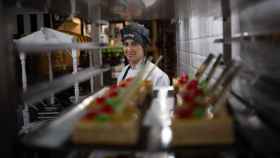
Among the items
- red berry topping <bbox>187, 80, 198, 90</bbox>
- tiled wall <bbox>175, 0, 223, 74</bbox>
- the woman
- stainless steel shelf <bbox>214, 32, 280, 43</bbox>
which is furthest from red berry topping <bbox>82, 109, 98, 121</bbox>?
the woman

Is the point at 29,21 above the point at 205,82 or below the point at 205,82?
above

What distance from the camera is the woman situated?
2.87 m

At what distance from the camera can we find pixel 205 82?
1.46m

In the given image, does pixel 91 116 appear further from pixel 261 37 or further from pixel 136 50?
pixel 136 50

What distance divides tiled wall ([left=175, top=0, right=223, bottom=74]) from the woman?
35 centimetres

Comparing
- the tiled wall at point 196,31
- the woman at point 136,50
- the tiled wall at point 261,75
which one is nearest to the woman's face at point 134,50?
the woman at point 136,50

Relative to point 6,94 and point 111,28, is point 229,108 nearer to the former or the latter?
point 6,94

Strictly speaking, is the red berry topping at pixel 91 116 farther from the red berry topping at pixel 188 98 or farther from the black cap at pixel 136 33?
the black cap at pixel 136 33

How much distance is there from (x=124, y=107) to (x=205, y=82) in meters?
0.51

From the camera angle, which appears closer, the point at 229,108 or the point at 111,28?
the point at 229,108

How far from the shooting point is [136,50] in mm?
3018

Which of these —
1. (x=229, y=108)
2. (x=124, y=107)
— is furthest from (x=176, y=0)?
(x=124, y=107)

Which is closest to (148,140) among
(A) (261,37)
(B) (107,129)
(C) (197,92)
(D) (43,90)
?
(B) (107,129)

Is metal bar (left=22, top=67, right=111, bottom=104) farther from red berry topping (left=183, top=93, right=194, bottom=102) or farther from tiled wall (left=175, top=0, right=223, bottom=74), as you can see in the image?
tiled wall (left=175, top=0, right=223, bottom=74)
